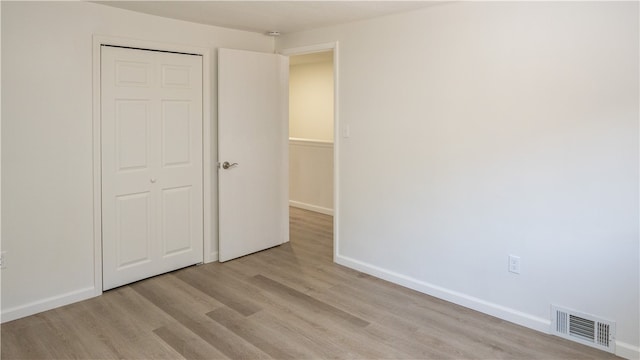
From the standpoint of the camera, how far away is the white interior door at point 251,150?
4.06 m

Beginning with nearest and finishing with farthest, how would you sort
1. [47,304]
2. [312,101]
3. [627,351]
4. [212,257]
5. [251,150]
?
[627,351] → [47,304] → [212,257] → [251,150] → [312,101]

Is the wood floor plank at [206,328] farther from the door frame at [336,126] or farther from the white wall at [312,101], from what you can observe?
the white wall at [312,101]

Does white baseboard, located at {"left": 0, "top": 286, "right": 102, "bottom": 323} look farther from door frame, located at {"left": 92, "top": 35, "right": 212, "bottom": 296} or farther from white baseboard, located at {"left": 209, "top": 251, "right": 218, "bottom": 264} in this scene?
white baseboard, located at {"left": 209, "top": 251, "right": 218, "bottom": 264}

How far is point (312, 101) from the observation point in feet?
22.2

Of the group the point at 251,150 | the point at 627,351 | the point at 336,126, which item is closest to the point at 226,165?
the point at 251,150

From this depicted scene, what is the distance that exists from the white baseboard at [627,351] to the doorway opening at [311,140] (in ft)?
11.7

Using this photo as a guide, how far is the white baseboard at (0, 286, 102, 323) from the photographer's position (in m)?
2.97

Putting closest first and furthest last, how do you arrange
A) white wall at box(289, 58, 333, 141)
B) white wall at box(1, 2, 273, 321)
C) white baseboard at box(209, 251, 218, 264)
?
white wall at box(1, 2, 273, 321), white baseboard at box(209, 251, 218, 264), white wall at box(289, 58, 333, 141)

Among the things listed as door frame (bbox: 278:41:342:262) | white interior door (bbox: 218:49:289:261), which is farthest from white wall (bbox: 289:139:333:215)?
door frame (bbox: 278:41:342:262)

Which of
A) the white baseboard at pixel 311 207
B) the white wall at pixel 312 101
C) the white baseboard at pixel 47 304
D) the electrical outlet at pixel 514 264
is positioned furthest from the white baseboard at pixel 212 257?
the white wall at pixel 312 101

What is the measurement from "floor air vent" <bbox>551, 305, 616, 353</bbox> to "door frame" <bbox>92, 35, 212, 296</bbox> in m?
2.80

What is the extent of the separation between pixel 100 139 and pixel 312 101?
3848 millimetres

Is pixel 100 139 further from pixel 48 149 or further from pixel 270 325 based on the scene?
pixel 270 325

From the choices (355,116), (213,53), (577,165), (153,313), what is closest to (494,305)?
(577,165)
